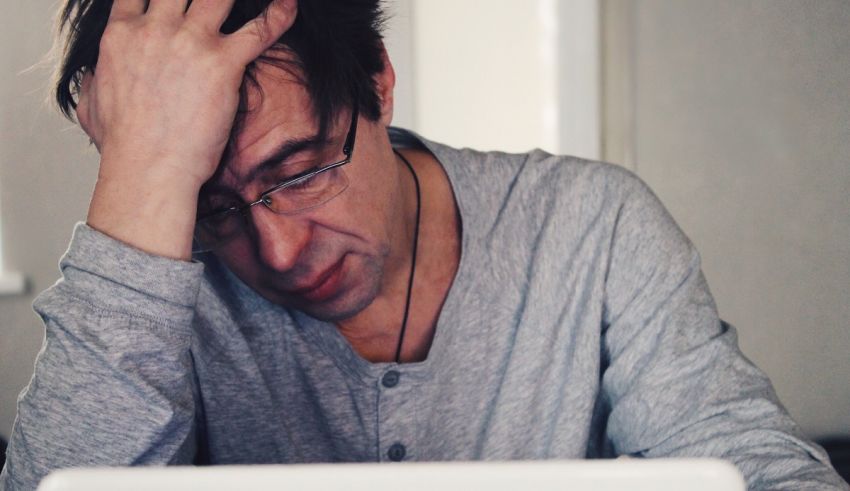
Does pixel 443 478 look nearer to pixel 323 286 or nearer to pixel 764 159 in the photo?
pixel 323 286

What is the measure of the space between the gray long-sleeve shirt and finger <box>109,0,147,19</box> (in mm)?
347

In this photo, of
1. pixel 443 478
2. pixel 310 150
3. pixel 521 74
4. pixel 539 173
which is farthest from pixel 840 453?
pixel 443 478

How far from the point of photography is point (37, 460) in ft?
2.56

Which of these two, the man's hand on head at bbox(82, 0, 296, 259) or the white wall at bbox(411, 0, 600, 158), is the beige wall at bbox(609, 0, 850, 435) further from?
the man's hand on head at bbox(82, 0, 296, 259)

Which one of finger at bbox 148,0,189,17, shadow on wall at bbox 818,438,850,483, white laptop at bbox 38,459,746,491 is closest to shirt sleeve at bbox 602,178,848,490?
white laptop at bbox 38,459,746,491

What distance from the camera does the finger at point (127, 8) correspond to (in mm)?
917

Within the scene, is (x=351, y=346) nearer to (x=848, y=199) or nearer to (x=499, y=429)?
(x=499, y=429)

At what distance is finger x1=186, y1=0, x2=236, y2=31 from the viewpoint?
0.88 metres

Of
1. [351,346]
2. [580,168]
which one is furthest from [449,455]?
[580,168]

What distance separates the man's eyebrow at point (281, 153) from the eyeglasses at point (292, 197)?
0.02m

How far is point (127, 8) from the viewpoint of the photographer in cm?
92

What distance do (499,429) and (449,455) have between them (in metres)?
0.07

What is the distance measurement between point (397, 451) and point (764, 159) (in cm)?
176

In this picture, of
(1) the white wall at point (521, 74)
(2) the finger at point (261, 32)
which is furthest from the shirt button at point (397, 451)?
(1) the white wall at point (521, 74)
